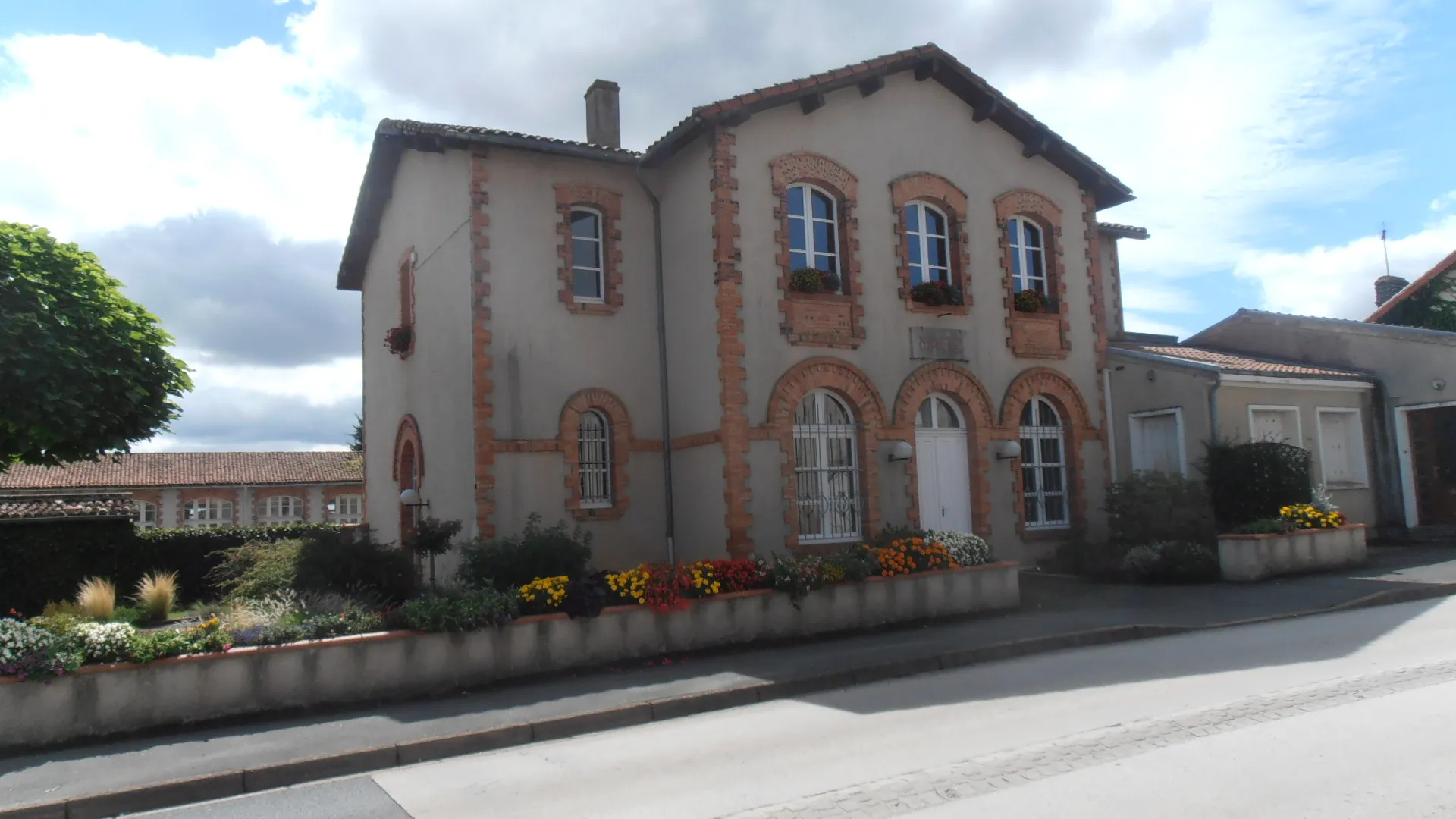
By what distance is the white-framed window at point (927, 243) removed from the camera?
15602mm

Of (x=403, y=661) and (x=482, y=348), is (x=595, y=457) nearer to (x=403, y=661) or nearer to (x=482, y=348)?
(x=482, y=348)

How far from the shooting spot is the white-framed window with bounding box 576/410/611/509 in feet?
47.4

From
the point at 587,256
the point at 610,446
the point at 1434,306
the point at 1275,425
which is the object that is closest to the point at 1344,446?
the point at 1275,425

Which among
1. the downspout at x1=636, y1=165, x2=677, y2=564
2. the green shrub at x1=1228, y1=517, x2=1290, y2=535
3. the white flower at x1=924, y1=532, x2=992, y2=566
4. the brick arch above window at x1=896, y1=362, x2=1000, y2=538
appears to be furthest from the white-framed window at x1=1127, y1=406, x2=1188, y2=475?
the downspout at x1=636, y1=165, x2=677, y2=564

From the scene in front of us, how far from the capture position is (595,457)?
1462 centimetres

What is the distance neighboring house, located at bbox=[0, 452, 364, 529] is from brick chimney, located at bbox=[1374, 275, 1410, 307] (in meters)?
35.7

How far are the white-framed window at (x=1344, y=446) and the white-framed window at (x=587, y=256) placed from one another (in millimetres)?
13155

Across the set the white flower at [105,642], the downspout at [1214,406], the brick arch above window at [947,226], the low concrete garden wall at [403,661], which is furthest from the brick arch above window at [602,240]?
the downspout at [1214,406]

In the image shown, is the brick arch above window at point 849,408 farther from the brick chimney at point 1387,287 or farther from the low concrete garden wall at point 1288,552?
the brick chimney at point 1387,287

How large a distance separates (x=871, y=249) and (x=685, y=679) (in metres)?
7.84

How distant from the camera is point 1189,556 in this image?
564 inches

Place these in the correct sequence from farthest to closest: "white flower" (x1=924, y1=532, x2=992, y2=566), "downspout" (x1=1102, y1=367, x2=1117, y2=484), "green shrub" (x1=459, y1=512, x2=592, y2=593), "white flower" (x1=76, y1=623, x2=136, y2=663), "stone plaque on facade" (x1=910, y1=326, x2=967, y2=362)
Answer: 1. "downspout" (x1=1102, y1=367, x2=1117, y2=484)
2. "stone plaque on facade" (x1=910, y1=326, x2=967, y2=362)
3. "white flower" (x1=924, y1=532, x2=992, y2=566)
4. "green shrub" (x1=459, y1=512, x2=592, y2=593)
5. "white flower" (x1=76, y1=623, x2=136, y2=663)

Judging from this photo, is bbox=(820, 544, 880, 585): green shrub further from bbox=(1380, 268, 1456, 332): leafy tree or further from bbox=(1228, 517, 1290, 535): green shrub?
bbox=(1380, 268, 1456, 332): leafy tree

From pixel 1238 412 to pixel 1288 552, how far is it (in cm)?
284
